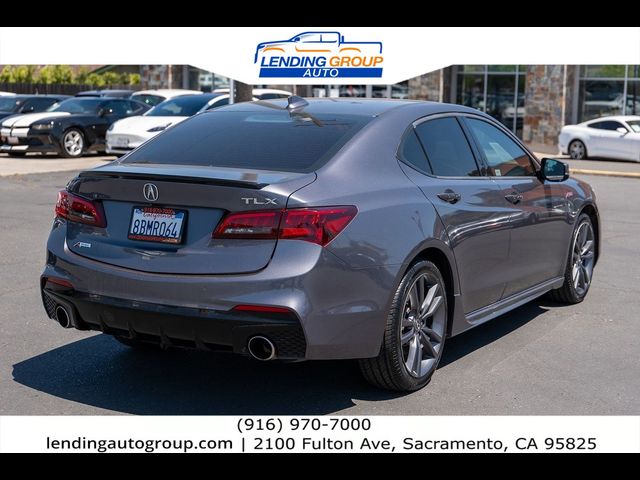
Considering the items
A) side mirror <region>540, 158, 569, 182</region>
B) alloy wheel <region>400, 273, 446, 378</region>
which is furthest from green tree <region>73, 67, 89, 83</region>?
alloy wheel <region>400, 273, 446, 378</region>

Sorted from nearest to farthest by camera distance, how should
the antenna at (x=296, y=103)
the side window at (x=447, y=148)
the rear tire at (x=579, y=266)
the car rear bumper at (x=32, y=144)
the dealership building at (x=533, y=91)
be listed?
1. the side window at (x=447, y=148)
2. the antenna at (x=296, y=103)
3. the rear tire at (x=579, y=266)
4. the car rear bumper at (x=32, y=144)
5. the dealership building at (x=533, y=91)

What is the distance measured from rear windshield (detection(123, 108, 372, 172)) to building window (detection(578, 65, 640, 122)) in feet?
90.1

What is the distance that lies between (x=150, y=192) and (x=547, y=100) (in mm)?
28941

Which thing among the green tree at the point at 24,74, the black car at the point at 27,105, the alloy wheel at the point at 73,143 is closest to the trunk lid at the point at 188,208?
the alloy wheel at the point at 73,143

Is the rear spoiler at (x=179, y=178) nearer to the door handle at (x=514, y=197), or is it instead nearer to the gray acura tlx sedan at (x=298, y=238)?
the gray acura tlx sedan at (x=298, y=238)

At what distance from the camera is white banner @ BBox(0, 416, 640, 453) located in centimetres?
464

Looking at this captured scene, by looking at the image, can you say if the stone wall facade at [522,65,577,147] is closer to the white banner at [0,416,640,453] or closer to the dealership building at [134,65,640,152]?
the dealership building at [134,65,640,152]

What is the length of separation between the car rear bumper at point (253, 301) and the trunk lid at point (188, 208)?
0.20 feet

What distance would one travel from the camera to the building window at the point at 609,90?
103 feet

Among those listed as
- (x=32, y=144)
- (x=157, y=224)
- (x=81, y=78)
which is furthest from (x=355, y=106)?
(x=81, y=78)

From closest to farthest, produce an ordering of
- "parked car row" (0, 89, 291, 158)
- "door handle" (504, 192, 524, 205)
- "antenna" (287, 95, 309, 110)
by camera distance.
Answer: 1. "antenna" (287, 95, 309, 110)
2. "door handle" (504, 192, 524, 205)
3. "parked car row" (0, 89, 291, 158)

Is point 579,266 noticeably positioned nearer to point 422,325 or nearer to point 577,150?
point 422,325

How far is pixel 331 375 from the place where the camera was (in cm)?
580

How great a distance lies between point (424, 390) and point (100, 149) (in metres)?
18.9
